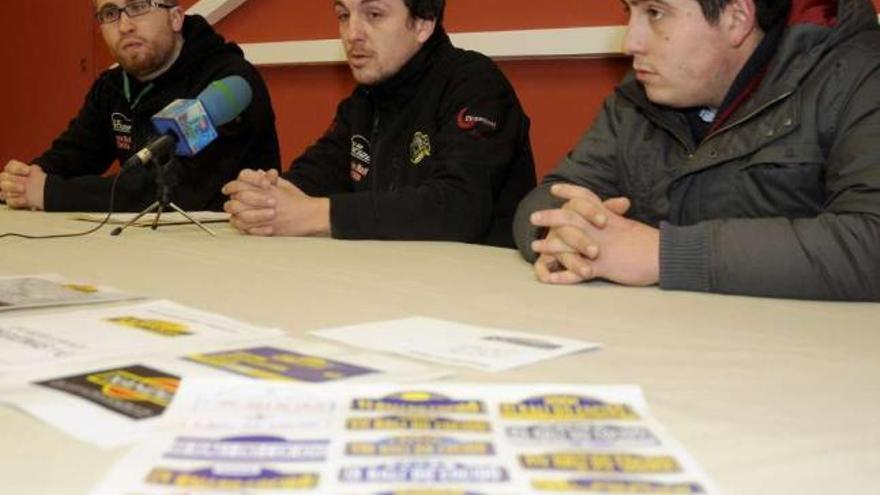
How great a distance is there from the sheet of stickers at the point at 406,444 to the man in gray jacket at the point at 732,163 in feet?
1.73

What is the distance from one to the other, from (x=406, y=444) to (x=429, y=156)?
138 centimetres

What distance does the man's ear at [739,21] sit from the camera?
1.37 m

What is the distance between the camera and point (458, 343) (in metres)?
0.85

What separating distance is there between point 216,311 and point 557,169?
0.75 metres

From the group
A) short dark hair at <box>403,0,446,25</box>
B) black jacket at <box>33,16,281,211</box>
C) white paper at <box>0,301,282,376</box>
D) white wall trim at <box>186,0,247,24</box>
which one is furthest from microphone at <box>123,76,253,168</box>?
white wall trim at <box>186,0,247,24</box>

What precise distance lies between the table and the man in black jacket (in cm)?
7

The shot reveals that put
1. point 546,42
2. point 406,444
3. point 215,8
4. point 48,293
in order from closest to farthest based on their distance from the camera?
point 406,444
point 48,293
point 546,42
point 215,8

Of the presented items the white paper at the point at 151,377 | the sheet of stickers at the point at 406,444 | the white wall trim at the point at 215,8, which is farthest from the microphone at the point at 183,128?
the white wall trim at the point at 215,8

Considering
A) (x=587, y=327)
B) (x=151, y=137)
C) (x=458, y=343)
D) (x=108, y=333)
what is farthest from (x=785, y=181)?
(x=151, y=137)

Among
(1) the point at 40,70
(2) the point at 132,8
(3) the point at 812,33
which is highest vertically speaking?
(3) the point at 812,33

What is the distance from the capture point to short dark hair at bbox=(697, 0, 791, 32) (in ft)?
4.50

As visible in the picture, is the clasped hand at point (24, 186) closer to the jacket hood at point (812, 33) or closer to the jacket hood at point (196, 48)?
the jacket hood at point (196, 48)

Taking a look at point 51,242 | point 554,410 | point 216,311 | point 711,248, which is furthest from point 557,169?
point 554,410

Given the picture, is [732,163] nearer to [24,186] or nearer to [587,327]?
[587,327]
